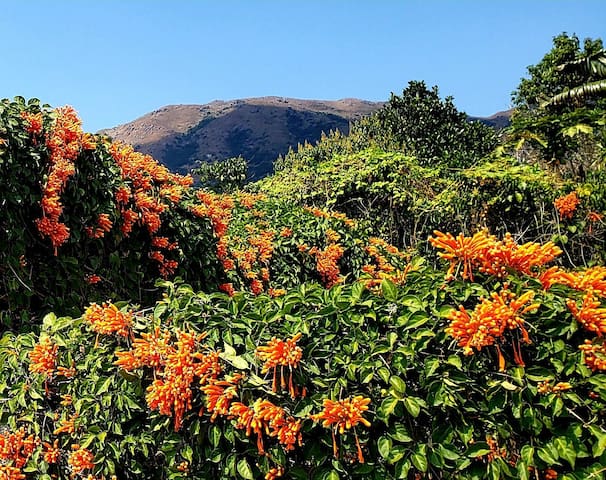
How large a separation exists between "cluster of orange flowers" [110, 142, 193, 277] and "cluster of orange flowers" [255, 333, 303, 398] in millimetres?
2321

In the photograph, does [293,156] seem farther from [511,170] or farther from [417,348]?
[417,348]

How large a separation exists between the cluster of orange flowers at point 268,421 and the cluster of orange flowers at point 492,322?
0.58m

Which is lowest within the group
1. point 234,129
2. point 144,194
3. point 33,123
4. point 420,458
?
point 420,458

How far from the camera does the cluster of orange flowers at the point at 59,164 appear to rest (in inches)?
127

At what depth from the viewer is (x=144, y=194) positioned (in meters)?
3.95

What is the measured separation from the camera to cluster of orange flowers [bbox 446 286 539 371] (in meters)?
1.60

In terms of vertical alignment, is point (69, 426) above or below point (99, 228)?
below

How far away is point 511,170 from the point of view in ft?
26.8

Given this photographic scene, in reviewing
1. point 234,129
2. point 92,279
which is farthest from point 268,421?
point 234,129

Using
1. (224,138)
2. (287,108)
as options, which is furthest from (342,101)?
(224,138)

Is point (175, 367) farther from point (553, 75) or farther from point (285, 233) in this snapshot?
point (553, 75)

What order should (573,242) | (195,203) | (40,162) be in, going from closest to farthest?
(40,162) < (195,203) < (573,242)

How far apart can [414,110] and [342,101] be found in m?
131

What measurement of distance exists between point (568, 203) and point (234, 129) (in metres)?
113
